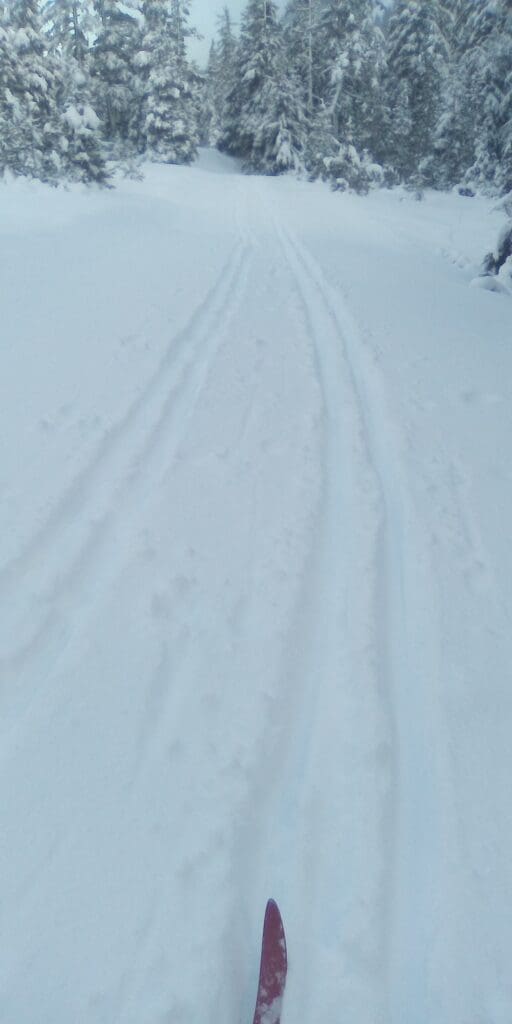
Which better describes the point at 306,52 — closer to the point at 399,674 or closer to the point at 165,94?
the point at 165,94

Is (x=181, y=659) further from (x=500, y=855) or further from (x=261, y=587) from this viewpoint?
(x=500, y=855)

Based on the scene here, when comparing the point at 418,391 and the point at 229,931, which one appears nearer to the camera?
the point at 229,931

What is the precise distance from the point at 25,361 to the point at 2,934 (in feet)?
14.0

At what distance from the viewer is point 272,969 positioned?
1.54 m

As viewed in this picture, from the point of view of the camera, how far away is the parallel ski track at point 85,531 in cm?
252

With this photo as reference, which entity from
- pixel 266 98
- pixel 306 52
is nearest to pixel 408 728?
pixel 266 98

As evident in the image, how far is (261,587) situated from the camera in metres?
2.91

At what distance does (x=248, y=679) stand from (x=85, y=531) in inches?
50.2

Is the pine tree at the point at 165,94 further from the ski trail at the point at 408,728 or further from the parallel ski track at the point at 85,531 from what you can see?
the ski trail at the point at 408,728

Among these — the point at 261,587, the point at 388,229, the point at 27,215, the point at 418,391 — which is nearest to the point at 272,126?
the point at 388,229

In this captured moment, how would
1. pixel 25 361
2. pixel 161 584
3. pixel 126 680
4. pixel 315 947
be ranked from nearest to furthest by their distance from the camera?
pixel 315 947 < pixel 126 680 < pixel 161 584 < pixel 25 361

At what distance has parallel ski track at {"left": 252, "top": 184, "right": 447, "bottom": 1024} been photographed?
1662mm

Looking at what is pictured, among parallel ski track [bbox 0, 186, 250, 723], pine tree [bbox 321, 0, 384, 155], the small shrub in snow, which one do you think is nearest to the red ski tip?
parallel ski track [bbox 0, 186, 250, 723]

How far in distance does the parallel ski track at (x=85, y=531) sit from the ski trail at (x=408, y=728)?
49.7 inches
